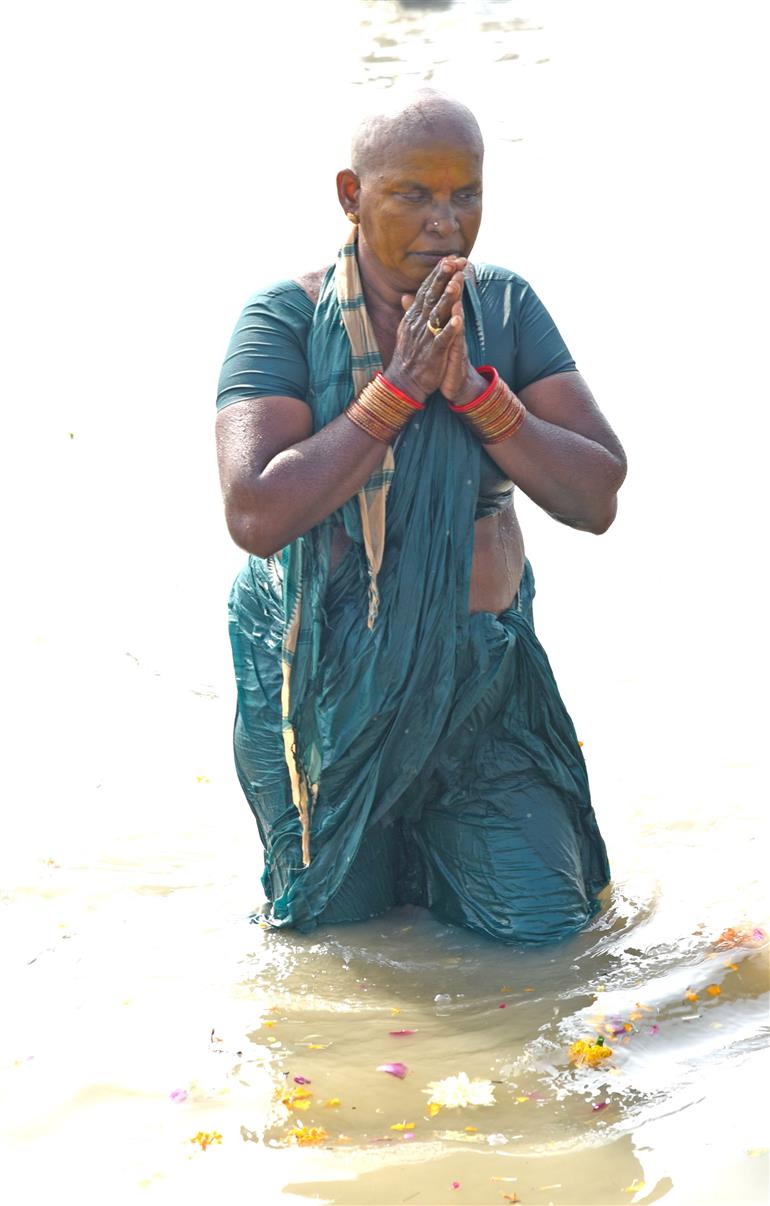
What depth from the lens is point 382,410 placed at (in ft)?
12.8

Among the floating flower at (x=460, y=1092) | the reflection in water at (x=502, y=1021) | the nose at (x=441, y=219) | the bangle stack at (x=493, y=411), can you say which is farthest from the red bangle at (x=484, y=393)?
the floating flower at (x=460, y=1092)

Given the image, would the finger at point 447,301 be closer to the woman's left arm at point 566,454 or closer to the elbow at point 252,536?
the woman's left arm at point 566,454

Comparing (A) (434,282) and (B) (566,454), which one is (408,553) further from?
(A) (434,282)

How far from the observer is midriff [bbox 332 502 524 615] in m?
4.22

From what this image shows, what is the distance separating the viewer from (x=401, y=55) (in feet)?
52.2

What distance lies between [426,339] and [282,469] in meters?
0.42

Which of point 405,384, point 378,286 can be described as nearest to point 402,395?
point 405,384

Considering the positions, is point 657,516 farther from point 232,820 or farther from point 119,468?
point 232,820

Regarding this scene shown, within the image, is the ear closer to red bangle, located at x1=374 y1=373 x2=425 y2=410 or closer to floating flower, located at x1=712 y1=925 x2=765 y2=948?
red bangle, located at x1=374 y1=373 x2=425 y2=410

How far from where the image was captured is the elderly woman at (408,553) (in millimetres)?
3920

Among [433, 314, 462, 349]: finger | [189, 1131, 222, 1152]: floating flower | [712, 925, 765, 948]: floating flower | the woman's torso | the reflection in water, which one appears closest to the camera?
[189, 1131, 222, 1152]: floating flower

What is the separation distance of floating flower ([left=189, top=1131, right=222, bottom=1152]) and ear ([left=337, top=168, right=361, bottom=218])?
203 centimetres

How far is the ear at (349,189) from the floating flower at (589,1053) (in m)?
1.92

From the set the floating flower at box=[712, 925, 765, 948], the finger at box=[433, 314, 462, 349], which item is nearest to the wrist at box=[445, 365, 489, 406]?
the finger at box=[433, 314, 462, 349]
